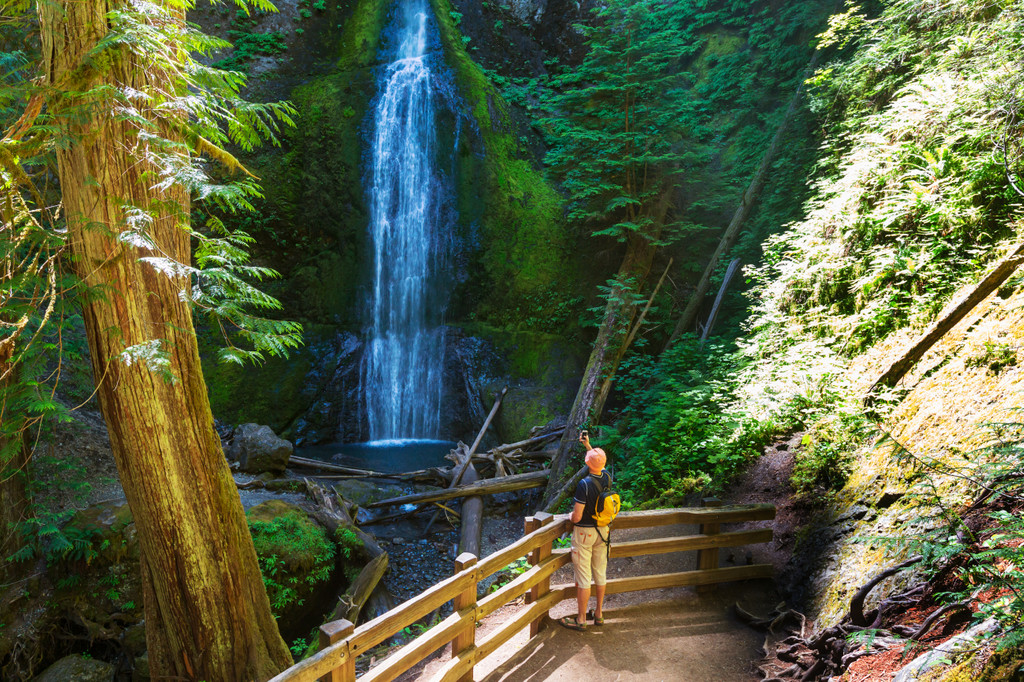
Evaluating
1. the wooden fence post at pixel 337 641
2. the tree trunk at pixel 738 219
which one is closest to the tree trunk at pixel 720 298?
the tree trunk at pixel 738 219

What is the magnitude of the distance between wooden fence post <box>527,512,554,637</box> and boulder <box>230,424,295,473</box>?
779 cm

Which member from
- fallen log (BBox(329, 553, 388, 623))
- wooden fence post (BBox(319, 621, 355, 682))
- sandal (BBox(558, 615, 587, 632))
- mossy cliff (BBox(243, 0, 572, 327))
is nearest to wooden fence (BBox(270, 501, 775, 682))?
wooden fence post (BBox(319, 621, 355, 682))

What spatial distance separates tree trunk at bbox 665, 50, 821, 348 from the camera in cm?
1182

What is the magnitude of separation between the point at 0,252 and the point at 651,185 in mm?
12019

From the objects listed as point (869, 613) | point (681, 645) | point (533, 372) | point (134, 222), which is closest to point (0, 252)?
point (134, 222)

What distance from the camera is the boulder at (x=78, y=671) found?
5.64m

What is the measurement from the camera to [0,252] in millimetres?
3465

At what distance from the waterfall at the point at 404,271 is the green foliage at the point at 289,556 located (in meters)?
8.20

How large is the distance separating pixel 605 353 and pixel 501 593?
838 centimetres

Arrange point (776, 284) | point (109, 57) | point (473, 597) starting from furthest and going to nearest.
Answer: point (776, 284) < point (473, 597) < point (109, 57)

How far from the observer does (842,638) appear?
3.71 meters

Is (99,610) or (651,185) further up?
(651,185)

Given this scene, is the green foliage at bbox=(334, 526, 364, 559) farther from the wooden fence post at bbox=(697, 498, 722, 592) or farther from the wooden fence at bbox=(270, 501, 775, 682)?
the wooden fence post at bbox=(697, 498, 722, 592)

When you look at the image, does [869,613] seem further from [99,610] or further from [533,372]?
[533,372]
